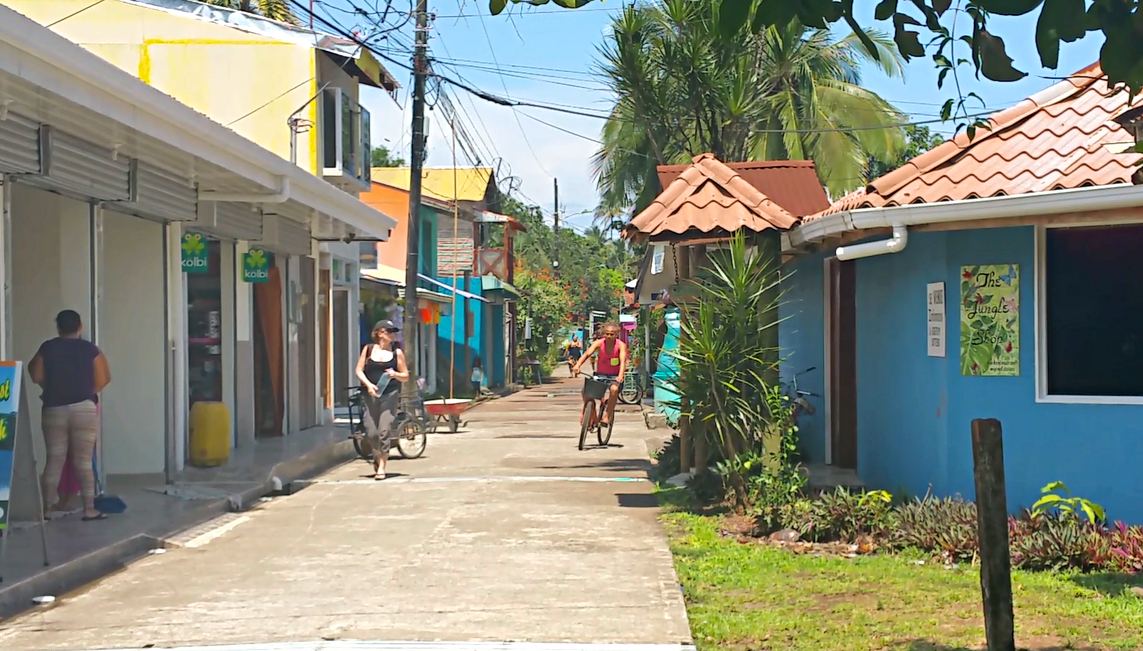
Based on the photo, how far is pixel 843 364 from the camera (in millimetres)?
13094

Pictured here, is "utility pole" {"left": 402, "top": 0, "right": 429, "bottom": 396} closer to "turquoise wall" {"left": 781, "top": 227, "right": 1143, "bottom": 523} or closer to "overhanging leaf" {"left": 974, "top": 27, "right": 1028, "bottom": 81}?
"turquoise wall" {"left": 781, "top": 227, "right": 1143, "bottom": 523}

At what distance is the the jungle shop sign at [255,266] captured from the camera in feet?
53.9

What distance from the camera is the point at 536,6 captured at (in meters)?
4.90

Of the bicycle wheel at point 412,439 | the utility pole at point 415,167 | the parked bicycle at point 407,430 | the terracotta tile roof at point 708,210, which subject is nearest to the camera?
the terracotta tile roof at point 708,210

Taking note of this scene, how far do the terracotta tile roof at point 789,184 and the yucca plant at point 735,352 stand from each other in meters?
2.05

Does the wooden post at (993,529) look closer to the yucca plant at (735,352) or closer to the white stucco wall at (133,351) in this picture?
the yucca plant at (735,352)

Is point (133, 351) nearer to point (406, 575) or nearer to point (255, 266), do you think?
point (255, 266)

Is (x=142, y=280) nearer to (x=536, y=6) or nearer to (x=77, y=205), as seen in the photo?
(x=77, y=205)

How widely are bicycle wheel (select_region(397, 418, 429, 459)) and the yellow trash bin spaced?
2.49 meters

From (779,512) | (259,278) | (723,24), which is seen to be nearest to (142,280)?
(259,278)

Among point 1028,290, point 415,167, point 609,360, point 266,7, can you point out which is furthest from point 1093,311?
point 266,7

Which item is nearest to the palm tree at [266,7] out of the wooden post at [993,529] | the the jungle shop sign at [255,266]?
the the jungle shop sign at [255,266]

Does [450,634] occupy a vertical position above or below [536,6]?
below

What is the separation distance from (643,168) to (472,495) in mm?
16193
